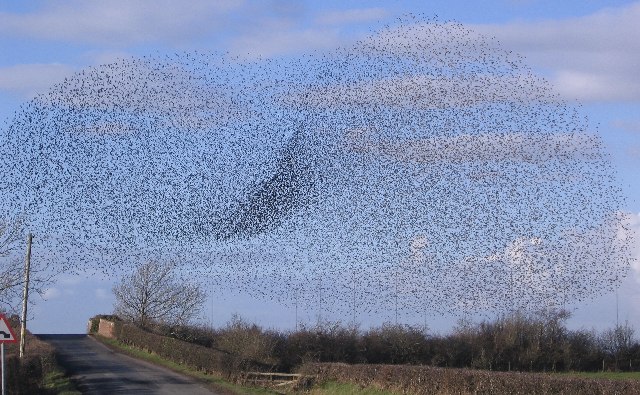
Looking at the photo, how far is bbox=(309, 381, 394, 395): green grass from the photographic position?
137 ft

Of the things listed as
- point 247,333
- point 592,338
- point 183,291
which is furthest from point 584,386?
point 183,291

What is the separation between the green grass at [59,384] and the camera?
136ft

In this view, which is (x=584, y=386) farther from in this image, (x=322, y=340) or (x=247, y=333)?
(x=322, y=340)

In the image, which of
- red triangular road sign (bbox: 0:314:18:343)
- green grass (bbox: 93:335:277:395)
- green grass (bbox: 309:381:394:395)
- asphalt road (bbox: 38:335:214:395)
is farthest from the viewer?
asphalt road (bbox: 38:335:214:395)

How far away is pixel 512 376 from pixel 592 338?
44762mm

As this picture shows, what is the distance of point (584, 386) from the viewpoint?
34062mm

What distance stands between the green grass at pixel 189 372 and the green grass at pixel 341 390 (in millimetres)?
3102

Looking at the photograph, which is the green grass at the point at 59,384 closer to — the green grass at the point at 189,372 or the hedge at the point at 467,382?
the green grass at the point at 189,372

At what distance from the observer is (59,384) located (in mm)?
44688

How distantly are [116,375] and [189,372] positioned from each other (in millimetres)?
4278

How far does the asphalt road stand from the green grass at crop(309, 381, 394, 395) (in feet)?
19.2

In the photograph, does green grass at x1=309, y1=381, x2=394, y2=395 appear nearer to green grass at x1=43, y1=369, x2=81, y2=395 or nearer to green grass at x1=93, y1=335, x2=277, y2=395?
green grass at x1=93, y1=335, x2=277, y2=395

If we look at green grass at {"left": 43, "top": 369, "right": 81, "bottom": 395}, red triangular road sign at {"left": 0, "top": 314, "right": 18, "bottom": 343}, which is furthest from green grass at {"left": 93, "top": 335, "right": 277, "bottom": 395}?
red triangular road sign at {"left": 0, "top": 314, "right": 18, "bottom": 343}

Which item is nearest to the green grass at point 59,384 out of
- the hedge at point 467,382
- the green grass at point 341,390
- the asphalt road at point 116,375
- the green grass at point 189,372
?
the asphalt road at point 116,375
